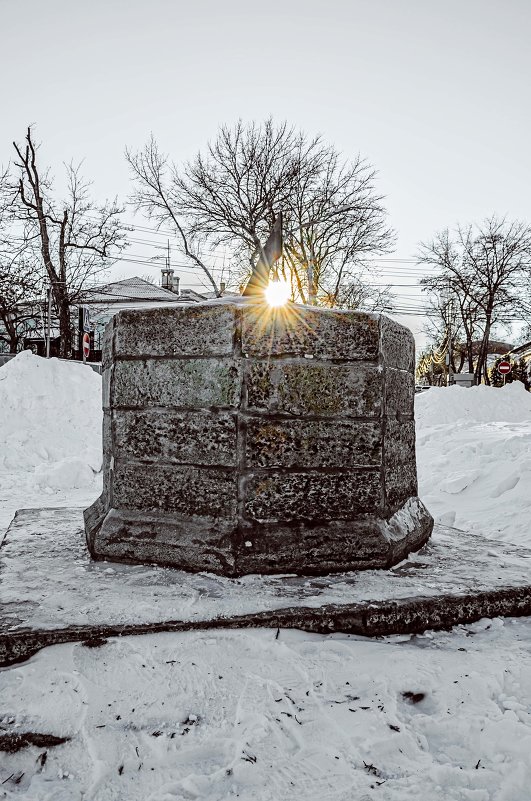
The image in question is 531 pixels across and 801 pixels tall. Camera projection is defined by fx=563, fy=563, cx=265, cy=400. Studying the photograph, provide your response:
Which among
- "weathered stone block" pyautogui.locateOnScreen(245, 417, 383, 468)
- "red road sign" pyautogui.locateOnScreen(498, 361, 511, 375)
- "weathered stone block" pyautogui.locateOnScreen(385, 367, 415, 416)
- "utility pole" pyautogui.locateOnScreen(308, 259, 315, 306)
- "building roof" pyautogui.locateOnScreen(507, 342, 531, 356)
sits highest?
"utility pole" pyautogui.locateOnScreen(308, 259, 315, 306)

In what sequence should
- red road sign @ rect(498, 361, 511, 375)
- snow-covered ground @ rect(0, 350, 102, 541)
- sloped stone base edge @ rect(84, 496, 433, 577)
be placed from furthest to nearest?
red road sign @ rect(498, 361, 511, 375) < snow-covered ground @ rect(0, 350, 102, 541) < sloped stone base edge @ rect(84, 496, 433, 577)

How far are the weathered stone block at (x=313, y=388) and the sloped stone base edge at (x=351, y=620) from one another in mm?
901

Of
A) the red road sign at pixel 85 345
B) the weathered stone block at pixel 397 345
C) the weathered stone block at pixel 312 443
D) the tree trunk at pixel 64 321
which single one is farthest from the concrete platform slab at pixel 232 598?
the tree trunk at pixel 64 321

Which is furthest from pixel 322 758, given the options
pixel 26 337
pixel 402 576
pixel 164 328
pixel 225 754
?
pixel 26 337

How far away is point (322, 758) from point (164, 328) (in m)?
1.93

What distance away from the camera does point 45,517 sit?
12.3ft

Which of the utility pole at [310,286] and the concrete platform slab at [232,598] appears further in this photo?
the utility pole at [310,286]

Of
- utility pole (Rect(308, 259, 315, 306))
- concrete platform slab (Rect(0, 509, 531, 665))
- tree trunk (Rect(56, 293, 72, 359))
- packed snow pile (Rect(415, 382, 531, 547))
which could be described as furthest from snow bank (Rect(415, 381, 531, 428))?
tree trunk (Rect(56, 293, 72, 359))

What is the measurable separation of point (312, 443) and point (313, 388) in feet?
0.87

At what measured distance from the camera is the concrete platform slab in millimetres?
2123

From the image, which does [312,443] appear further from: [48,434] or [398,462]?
[48,434]

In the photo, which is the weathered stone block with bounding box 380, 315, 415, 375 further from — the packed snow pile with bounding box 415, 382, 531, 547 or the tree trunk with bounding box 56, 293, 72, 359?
the tree trunk with bounding box 56, 293, 72, 359

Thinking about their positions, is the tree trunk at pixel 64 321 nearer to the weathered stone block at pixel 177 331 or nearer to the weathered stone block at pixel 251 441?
the weathered stone block at pixel 177 331

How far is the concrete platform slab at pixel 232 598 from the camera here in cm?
212
